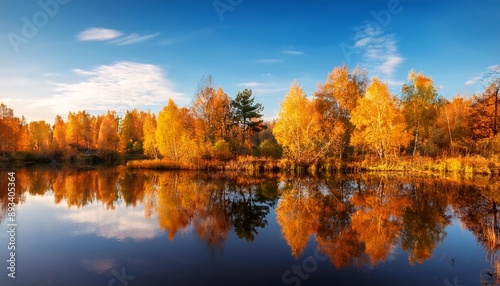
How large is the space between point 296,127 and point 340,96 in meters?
10.0

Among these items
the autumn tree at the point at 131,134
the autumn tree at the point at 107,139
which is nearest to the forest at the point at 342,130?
the autumn tree at the point at 107,139

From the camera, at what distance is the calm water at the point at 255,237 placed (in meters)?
8.45

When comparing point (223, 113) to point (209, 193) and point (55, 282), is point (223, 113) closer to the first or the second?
point (209, 193)

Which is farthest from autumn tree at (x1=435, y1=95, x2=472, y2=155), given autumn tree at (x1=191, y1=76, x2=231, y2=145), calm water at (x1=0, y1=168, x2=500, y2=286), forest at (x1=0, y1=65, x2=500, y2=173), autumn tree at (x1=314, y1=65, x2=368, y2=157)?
autumn tree at (x1=191, y1=76, x2=231, y2=145)

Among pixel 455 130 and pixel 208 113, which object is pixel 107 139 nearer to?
pixel 208 113

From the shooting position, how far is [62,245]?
10.9m

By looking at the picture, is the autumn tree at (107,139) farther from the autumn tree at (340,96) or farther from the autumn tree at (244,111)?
the autumn tree at (340,96)

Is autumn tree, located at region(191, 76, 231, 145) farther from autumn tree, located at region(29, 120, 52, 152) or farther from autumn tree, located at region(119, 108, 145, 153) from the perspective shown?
autumn tree, located at region(29, 120, 52, 152)

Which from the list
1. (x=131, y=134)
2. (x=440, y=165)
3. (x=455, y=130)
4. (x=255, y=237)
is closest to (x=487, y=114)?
(x=440, y=165)

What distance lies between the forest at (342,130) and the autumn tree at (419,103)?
0.11 meters

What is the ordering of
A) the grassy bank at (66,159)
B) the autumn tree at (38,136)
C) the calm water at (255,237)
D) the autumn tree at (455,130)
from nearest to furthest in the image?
the calm water at (255,237)
the autumn tree at (455,130)
the grassy bank at (66,159)
the autumn tree at (38,136)

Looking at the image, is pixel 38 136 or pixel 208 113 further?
pixel 38 136

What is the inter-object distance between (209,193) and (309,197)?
679 centimetres

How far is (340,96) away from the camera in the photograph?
39.7 m
